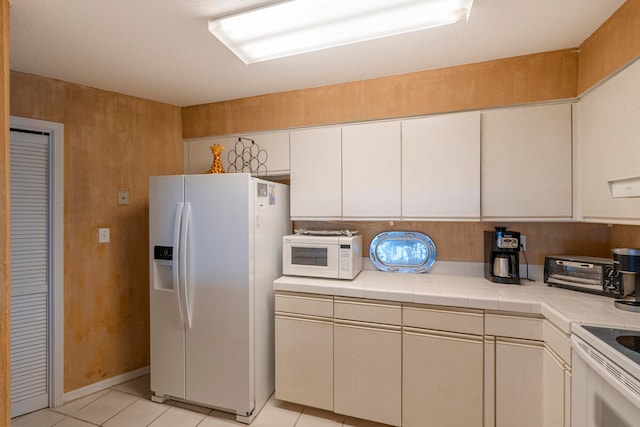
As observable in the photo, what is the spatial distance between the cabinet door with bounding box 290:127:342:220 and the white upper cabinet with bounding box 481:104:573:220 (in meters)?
1.02

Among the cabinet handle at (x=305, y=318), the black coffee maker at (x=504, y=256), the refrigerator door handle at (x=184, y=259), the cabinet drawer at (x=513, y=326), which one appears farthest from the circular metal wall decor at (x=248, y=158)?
the cabinet drawer at (x=513, y=326)

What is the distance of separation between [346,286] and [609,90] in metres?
1.80

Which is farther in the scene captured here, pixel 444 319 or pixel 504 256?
pixel 504 256

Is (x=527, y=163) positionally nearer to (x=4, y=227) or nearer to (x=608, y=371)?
(x=608, y=371)

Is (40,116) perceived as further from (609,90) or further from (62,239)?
(609,90)

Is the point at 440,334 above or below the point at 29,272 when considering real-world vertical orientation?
below

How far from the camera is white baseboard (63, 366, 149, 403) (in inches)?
86.9

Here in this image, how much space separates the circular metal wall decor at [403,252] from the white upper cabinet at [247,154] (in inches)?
39.1

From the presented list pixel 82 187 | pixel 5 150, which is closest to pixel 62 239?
pixel 82 187

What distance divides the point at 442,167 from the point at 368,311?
111 cm

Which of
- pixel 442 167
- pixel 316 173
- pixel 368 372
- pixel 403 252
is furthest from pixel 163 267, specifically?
pixel 442 167

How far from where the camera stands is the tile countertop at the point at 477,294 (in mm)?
1408

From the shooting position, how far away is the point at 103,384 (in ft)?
7.72

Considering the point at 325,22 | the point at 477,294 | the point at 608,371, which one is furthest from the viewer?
the point at 477,294
